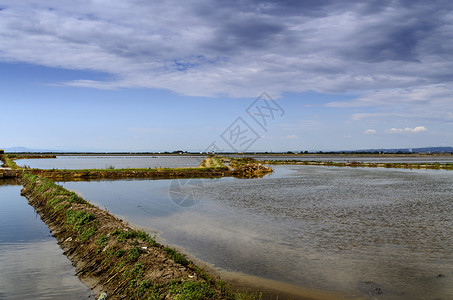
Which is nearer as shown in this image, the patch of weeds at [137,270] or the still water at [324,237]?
the patch of weeds at [137,270]

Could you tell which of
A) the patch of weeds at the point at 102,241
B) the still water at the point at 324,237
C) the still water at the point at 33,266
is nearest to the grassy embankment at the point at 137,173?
the still water at the point at 324,237

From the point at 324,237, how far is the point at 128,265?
26.0ft

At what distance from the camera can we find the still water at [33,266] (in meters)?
8.09

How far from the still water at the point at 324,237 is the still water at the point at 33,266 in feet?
12.8

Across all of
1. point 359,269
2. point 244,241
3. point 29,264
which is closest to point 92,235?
point 29,264

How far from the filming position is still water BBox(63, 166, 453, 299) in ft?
29.3

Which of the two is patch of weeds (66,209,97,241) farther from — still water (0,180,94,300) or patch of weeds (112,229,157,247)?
Result: patch of weeds (112,229,157,247)

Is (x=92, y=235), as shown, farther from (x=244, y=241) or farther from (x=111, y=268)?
(x=244, y=241)

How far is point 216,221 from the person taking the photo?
1617 centimetres

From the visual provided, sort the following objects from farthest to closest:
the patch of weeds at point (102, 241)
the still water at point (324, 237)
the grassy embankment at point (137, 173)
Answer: the grassy embankment at point (137, 173) → the patch of weeds at point (102, 241) → the still water at point (324, 237)

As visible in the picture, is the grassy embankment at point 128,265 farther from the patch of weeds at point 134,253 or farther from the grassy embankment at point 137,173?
the grassy embankment at point 137,173

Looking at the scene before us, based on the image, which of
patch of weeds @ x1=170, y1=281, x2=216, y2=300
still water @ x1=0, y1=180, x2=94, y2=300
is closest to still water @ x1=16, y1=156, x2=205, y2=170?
still water @ x1=0, y1=180, x2=94, y2=300

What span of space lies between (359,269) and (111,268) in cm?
712

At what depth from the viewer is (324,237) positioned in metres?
13.1
